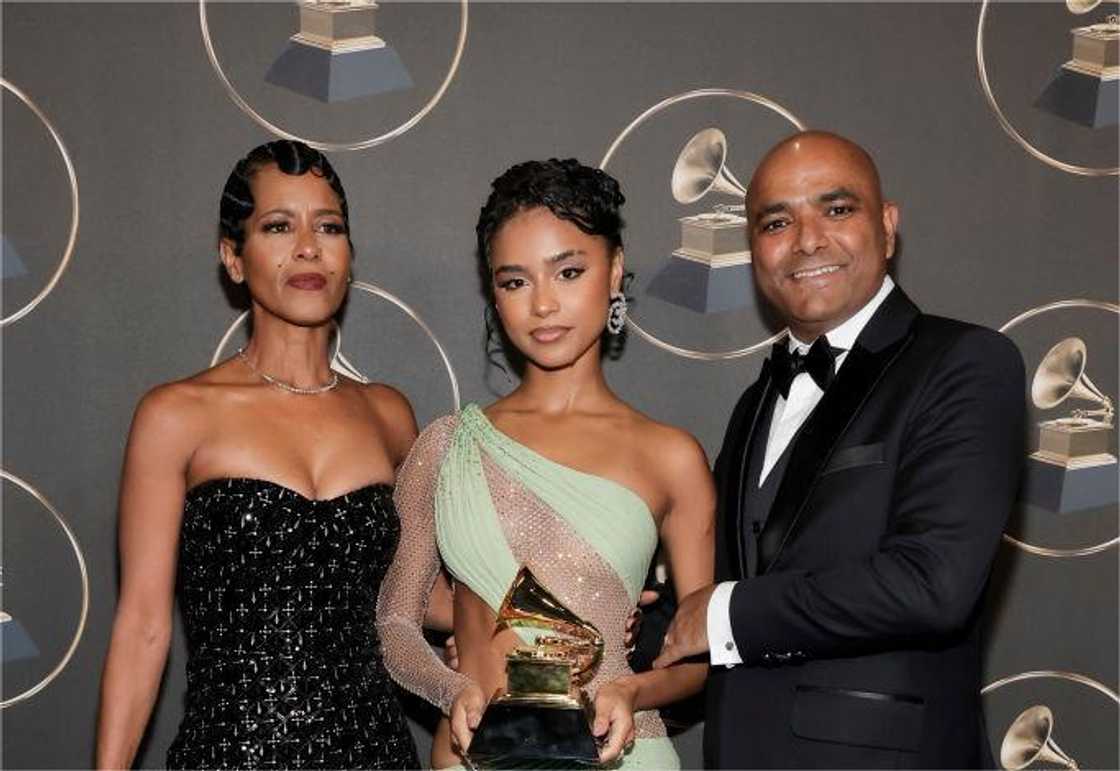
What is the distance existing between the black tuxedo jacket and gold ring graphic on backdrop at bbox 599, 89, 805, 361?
2.82ft

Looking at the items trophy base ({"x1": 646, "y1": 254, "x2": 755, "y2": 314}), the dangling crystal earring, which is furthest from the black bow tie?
trophy base ({"x1": 646, "y1": 254, "x2": 755, "y2": 314})

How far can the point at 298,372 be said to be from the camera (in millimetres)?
2996

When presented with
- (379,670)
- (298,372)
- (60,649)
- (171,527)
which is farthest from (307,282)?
(60,649)

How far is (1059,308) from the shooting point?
3.66 meters

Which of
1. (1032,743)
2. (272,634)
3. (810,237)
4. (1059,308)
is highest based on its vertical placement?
(810,237)

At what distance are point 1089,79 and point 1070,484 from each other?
0.88 m

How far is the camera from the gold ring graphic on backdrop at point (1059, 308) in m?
3.65

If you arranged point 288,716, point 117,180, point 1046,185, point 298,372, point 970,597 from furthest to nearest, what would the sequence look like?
point 1046,185, point 117,180, point 298,372, point 288,716, point 970,597

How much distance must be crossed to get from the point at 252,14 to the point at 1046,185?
1.72 meters

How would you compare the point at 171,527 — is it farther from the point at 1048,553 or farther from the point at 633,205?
the point at 1048,553

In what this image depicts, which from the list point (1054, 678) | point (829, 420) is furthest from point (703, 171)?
point (1054, 678)

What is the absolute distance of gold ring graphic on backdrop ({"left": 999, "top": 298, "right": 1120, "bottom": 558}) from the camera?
3.65m

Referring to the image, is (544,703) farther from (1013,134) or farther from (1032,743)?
(1013,134)

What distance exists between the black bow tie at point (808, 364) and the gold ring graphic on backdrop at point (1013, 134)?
3.40 feet
